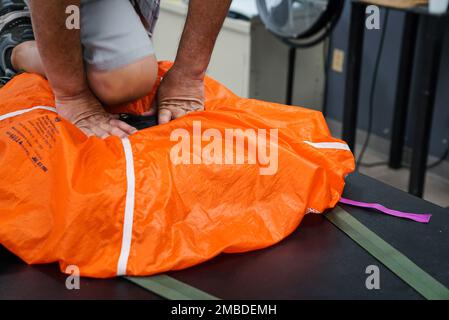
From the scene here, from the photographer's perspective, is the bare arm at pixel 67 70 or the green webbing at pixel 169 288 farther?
the bare arm at pixel 67 70

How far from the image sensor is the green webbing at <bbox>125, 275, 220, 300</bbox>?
2.51ft

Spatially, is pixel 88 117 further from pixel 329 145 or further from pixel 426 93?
pixel 426 93

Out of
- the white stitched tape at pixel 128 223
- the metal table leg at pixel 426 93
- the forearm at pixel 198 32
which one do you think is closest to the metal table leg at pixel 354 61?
the metal table leg at pixel 426 93

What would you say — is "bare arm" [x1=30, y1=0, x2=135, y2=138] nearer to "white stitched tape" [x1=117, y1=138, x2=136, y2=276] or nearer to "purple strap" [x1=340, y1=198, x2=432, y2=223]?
"white stitched tape" [x1=117, y1=138, x2=136, y2=276]

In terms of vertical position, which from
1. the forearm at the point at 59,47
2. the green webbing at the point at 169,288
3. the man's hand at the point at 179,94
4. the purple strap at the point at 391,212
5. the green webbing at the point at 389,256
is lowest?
the green webbing at the point at 169,288

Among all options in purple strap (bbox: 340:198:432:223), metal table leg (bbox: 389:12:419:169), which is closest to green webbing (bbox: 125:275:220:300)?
purple strap (bbox: 340:198:432:223)

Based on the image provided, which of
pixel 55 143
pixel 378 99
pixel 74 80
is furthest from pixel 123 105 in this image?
pixel 378 99

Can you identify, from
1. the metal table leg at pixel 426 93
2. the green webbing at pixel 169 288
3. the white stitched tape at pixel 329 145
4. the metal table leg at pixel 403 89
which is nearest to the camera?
the green webbing at pixel 169 288

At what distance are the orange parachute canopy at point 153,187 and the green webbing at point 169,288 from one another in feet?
0.05

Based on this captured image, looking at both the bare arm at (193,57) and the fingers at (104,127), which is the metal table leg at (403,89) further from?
the fingers at (104,127)

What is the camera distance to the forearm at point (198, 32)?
112 cm

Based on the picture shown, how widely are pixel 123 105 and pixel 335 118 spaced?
63.8 inches

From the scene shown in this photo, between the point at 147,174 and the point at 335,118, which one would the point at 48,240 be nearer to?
the point at 147,174

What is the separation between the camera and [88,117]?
3.34ft
